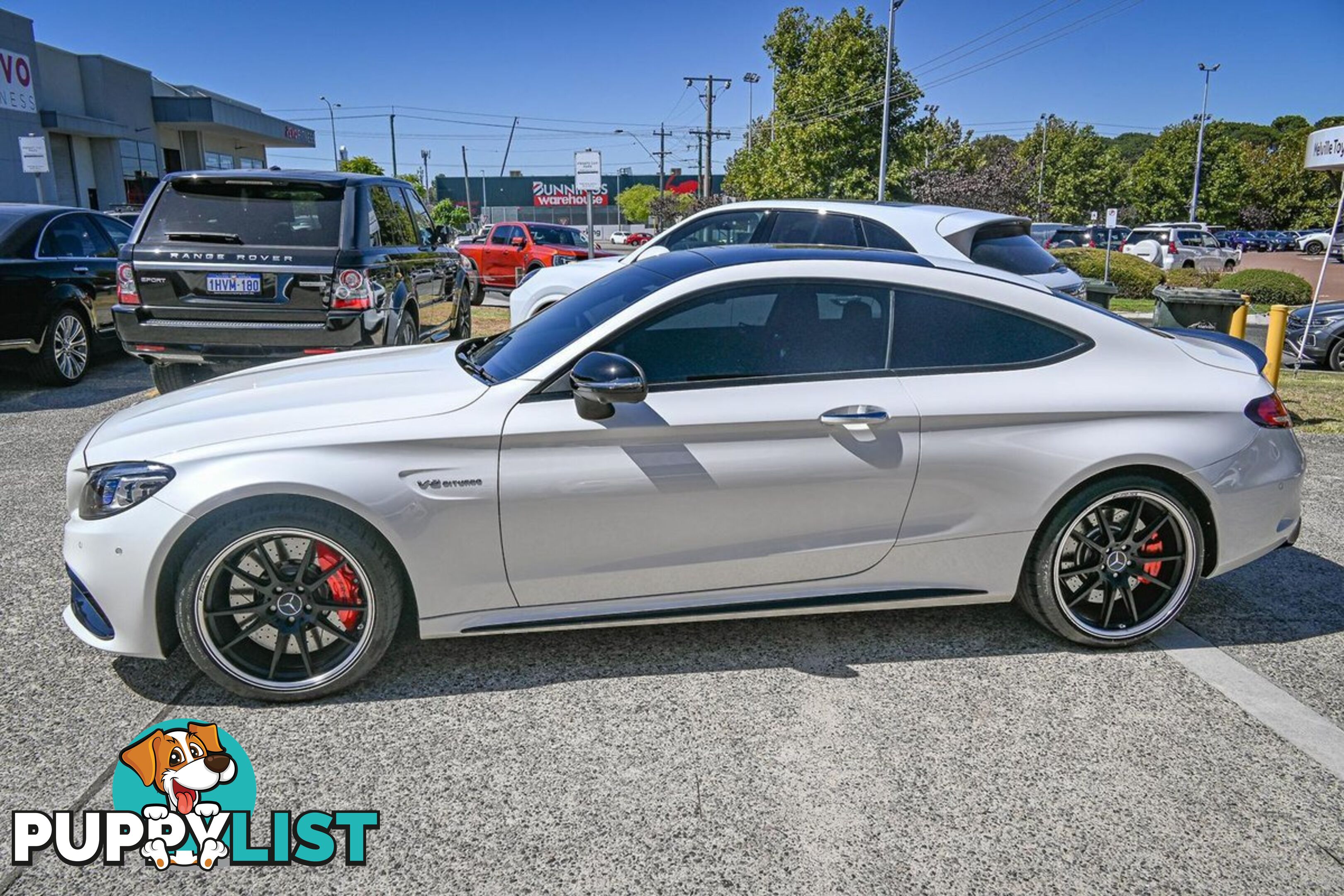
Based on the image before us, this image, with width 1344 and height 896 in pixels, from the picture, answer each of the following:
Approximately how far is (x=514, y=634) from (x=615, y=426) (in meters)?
0.93

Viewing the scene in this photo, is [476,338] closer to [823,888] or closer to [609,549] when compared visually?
[609,549]

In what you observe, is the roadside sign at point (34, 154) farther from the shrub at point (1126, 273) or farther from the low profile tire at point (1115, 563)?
the shrub at point (1126, 273)

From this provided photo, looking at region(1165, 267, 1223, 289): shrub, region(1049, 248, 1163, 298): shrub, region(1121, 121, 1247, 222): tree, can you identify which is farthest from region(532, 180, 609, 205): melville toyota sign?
region(1049, 248, 1163, 298): shrub

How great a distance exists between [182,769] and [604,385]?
1822mm

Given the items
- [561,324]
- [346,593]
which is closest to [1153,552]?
[561,324]

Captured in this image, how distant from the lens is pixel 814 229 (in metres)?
7.56

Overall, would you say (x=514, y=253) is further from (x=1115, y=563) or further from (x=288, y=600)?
(x=1115, y=563)

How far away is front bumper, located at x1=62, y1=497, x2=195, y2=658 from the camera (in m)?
3.16

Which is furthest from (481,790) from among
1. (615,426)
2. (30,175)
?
(30,175)

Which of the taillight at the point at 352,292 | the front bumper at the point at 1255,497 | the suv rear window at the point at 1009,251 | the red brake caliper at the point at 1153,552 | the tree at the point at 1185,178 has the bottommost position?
the red brake caliper at the point at 1153,552

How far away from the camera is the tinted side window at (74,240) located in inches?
356

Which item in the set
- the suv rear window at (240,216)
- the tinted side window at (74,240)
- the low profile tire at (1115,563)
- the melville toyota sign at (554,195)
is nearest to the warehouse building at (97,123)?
the tinted side window at (74,240)

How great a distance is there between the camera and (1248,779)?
2.99 metres

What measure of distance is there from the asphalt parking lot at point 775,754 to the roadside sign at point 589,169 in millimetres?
12538
